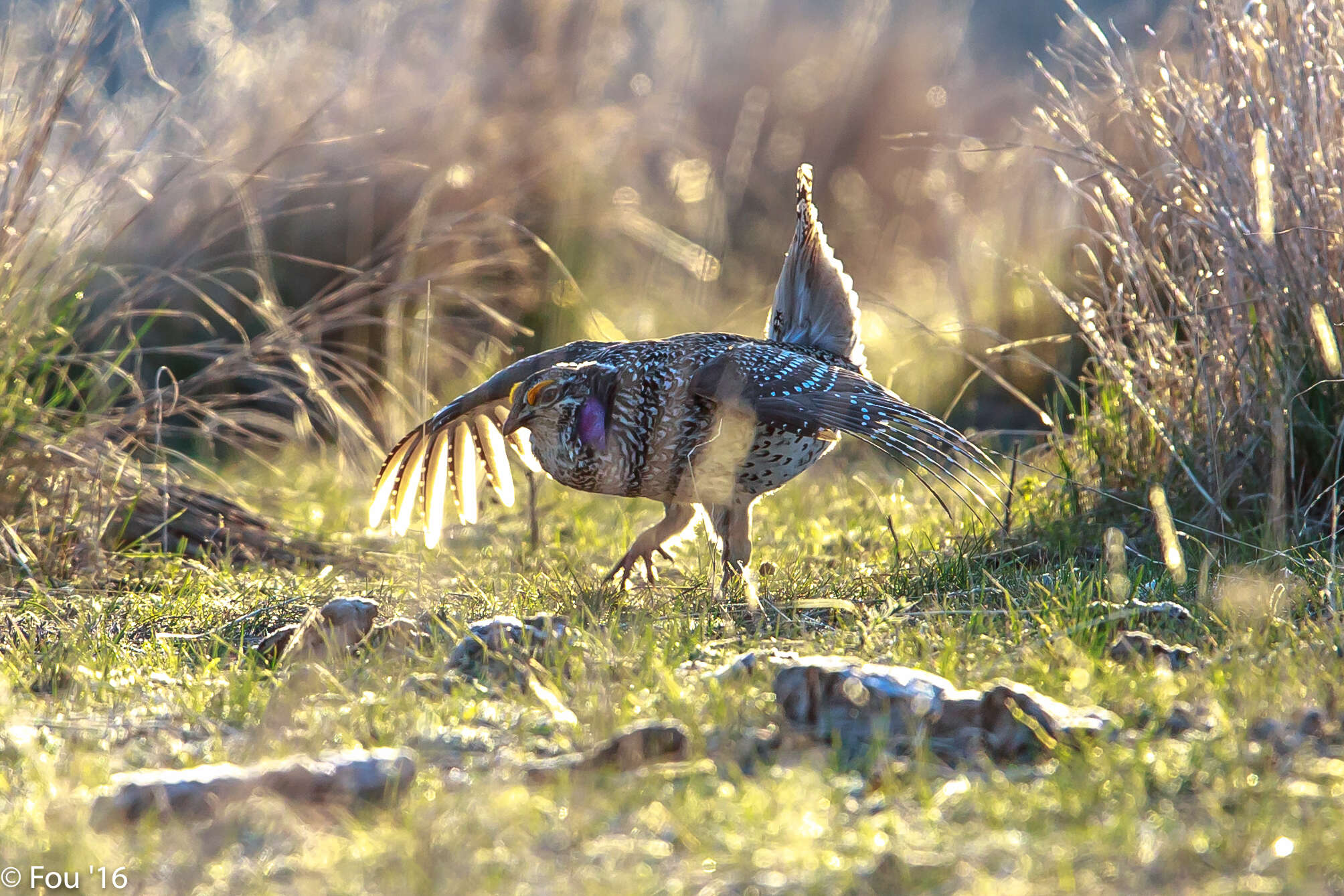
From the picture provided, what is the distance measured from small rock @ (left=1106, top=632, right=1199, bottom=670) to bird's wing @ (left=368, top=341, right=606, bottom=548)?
2139mm

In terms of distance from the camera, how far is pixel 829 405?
13.3 ft

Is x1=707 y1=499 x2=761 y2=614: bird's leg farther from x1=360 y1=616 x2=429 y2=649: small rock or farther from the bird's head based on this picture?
x1=360 y1=616 x2=429 y2=649: small rock

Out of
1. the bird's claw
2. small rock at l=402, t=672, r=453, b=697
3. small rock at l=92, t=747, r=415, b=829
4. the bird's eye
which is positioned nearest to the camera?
small rock at l=92, t=747, r=415, b=829

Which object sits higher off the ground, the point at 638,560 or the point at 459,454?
the point at 459,454

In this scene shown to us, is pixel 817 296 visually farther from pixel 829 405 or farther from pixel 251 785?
pixel 251 785

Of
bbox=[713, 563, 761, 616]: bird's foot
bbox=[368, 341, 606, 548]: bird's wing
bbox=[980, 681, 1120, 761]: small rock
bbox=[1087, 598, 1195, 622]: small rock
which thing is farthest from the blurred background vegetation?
bbox=[980, 681, 1120, 761]: small rock

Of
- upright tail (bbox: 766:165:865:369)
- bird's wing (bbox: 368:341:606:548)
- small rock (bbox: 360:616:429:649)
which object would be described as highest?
upright tail (bbox: 766:165:865:369)

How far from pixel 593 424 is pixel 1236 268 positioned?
2.11 m

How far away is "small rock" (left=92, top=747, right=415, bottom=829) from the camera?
2.39m

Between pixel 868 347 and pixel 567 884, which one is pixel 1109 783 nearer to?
pixel 567 884

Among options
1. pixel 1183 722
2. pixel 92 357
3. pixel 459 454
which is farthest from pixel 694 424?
pixel 92 357

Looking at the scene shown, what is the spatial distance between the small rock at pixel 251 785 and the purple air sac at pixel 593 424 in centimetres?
182

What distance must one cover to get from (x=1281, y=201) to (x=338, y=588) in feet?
10.5

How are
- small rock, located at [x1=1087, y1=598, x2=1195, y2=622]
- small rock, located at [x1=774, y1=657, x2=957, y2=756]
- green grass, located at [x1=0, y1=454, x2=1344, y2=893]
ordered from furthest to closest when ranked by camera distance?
small rock, located at [x1=1087, y1=598, x2=1195, y2=622], small rock, located at [x1=774, y1=657, x2=957, y2=756], green grass, located at [x1=0, y1=454, x2=1344, y2=893]
